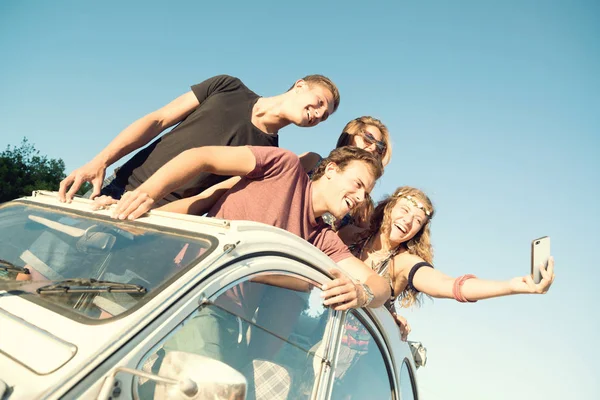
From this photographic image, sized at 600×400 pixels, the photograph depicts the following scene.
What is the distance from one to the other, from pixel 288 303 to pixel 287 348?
0.20 meters

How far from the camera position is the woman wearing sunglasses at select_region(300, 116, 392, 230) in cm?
398

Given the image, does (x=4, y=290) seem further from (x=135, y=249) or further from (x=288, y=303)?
(x=288, y=303)

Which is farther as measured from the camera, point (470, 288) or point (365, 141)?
point (365, 141)

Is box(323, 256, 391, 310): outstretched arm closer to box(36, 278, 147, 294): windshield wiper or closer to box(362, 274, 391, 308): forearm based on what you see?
box(362, 274, 391, 308): forearm

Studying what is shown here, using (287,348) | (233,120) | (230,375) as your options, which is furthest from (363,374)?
(233,120)

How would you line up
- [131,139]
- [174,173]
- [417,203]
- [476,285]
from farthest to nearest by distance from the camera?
[417,203] < [131,139] < [476,285] < [174,173]

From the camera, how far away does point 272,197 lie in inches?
96.8

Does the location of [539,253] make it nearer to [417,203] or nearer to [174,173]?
[417,203]

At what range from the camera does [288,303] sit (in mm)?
2066

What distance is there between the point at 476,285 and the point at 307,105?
1597 millimetres

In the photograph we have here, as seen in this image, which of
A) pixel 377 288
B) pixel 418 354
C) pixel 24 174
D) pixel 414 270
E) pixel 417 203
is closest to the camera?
pixel 377 288

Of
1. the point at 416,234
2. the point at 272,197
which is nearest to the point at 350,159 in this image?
→ the point at 272,197

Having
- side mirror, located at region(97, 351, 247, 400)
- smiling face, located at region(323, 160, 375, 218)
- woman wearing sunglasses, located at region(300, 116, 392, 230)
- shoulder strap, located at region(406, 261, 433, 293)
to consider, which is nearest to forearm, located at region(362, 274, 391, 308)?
smiling face, located at region(323, 160, 375, 218)

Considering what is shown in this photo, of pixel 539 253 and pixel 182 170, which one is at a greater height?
pixel 539 253
